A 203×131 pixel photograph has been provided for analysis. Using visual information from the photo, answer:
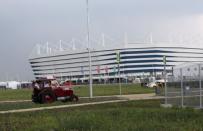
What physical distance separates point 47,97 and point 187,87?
600 inches

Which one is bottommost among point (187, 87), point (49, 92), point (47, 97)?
point (47, 97)

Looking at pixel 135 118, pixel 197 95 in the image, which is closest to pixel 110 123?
pixel 135 118

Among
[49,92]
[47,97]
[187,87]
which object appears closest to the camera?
[187,87]

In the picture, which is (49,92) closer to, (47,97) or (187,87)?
(47,97)

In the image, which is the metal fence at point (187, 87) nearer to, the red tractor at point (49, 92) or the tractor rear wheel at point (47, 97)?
the tractor rear wheel at point (47, 97)

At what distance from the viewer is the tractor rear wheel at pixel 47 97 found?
40.1 meters

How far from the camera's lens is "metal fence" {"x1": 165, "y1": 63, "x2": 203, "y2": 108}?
2684 cm

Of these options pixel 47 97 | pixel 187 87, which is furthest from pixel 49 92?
pixel 187 87

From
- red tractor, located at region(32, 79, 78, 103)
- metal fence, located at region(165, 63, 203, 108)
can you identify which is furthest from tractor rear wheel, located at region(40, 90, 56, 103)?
metal fence, located at region(165, 63, 203, 108)

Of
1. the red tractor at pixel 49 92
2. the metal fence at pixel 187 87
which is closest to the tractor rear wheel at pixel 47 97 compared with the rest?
the red tractor at pixel 49 92

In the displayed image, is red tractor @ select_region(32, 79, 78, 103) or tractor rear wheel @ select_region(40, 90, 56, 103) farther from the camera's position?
red tractor @ select_region(32, 79, 78, 103)

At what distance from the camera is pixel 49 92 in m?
40.9

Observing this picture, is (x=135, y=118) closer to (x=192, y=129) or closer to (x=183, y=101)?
(x=192, y=129)

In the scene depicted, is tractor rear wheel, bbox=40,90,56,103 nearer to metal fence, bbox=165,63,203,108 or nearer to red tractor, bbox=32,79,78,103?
red tractor, bbox=32,79,78,103
